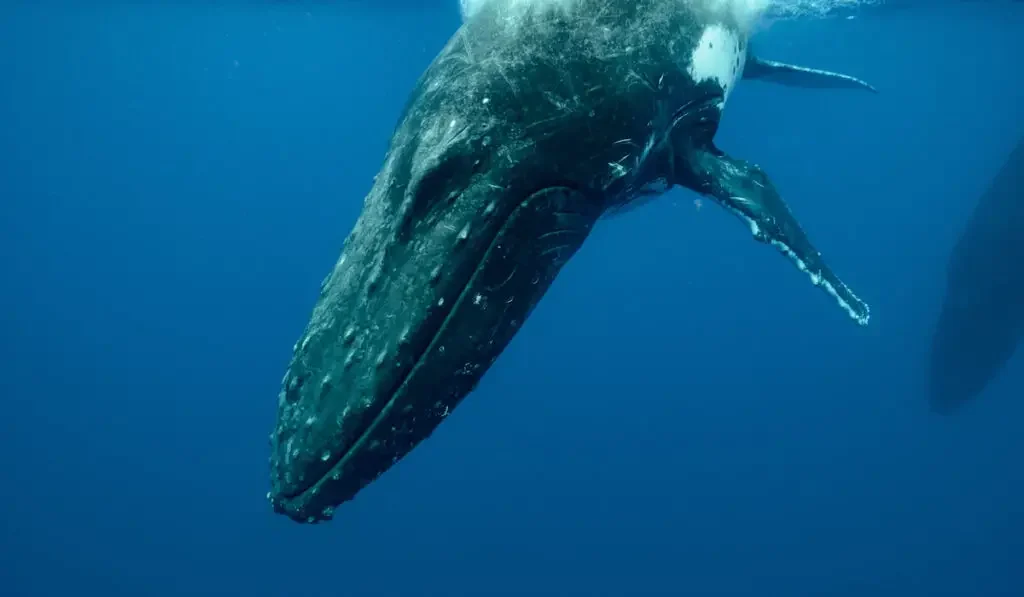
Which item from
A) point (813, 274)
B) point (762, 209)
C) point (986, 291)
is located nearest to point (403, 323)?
point (762, 209)

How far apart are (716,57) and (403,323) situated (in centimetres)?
363

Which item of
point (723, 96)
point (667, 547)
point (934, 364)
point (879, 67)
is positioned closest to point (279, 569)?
point (667, 547)

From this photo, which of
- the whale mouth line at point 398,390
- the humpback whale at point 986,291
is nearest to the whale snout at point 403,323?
the whale mouth line at point 398,390

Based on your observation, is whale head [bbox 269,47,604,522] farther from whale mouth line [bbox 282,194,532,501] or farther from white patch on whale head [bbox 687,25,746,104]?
white patch on whale head [bbox 687,25,746,104]

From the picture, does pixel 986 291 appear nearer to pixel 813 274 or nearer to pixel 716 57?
pixel 813 274

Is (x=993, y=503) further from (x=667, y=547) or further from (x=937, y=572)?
(x=667, y=547)

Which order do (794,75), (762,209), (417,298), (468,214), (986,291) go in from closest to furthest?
(417,298)
(468,214)
(762,209)
(794,75)
(986,291)

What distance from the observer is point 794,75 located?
11.2 meters

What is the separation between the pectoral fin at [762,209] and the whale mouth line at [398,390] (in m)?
2.42

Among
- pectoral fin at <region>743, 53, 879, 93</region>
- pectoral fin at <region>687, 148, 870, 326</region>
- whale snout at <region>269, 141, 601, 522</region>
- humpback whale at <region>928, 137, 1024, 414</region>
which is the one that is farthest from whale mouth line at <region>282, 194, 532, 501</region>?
humpback whale at <region>928, 137, 1024, 414</region>

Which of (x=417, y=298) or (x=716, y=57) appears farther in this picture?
(x=716, y=57)

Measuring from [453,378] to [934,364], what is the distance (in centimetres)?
1777

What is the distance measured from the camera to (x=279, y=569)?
2406 centimetres

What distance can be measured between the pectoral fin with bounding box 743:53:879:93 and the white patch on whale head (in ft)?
10.7
